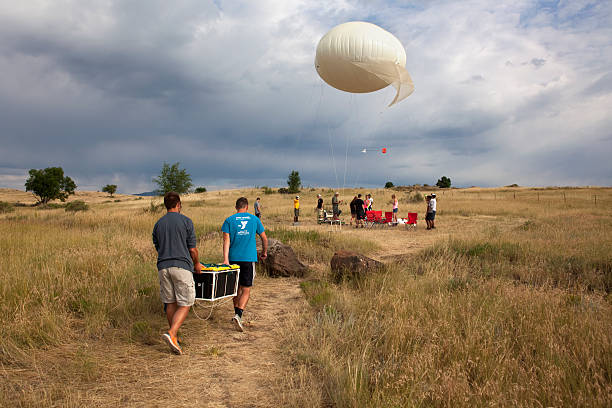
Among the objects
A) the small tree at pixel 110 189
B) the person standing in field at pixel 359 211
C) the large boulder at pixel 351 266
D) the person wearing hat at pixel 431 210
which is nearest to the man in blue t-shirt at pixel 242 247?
the large boulder at pixel 351 266

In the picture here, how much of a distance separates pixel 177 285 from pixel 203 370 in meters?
1.18

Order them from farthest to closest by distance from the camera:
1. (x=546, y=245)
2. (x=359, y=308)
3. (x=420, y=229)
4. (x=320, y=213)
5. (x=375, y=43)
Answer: (x=320, y=213) → (x=420, y=229) → (x=375, y=43) → (x=546, y=245) → (x=359, y=308)

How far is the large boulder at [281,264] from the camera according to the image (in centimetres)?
917

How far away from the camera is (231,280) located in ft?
17.5

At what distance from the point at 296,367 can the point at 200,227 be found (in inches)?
521

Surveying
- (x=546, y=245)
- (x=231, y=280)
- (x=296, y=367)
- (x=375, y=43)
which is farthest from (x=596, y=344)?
(x=375, y=43)

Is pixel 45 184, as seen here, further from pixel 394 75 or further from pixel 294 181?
pixel 394 75

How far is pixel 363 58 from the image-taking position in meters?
12.0

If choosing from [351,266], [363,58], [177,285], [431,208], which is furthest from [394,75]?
[177,285]

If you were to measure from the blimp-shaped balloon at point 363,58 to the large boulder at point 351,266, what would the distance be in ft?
23.7

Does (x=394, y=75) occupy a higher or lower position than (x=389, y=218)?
higher

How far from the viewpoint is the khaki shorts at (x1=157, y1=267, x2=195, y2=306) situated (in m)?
4.66

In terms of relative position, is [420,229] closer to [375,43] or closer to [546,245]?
[546,245]

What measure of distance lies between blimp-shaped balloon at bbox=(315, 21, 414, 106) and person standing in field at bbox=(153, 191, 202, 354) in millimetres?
9530
